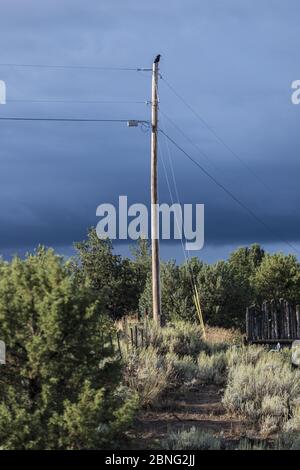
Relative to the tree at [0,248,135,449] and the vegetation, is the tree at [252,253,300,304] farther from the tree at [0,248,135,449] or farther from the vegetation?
the tree at [0,248,135,449]

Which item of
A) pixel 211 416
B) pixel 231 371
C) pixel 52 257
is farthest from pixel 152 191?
pixel 52 257

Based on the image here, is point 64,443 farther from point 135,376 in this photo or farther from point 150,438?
point 135,376

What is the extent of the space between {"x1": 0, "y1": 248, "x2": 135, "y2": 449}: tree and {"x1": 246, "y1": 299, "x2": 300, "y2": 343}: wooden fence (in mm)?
16492

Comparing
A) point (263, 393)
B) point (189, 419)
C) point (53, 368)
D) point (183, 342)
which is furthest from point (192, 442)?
point (183, 342)

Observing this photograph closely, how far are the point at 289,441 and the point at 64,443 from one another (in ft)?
11.6

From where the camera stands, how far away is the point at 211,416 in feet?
37.1

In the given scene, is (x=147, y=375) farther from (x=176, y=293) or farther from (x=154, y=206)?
(x=176, y=293)

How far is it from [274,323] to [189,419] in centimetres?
1354

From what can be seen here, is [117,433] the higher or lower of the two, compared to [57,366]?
lower

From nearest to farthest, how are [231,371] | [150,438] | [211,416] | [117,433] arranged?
[117,433] → [150,438] → [211,416] → [231,371]

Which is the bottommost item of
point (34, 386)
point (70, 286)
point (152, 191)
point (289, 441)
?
point (289, 441)

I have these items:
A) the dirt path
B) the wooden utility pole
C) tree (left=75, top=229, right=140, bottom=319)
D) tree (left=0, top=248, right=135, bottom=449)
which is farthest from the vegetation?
tree (left=75, top=229, right=140, bottom=319)

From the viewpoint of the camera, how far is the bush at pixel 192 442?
29.6ft

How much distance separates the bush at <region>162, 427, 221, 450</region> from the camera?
9023mm
